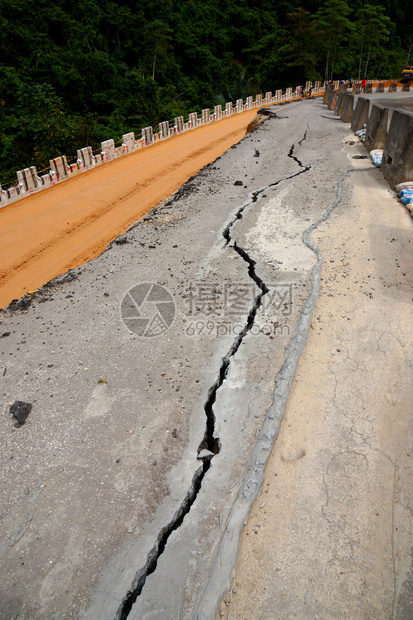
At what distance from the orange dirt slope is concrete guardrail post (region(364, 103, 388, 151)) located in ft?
17.0

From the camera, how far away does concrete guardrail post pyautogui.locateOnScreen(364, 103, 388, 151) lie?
905cm

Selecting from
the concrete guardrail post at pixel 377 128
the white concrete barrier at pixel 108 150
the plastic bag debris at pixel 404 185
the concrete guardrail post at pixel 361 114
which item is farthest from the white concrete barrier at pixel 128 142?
the plastic bag debris at pixel 404 185

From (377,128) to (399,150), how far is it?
2.54 meters

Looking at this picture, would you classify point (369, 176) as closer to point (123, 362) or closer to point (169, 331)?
point (169, 331)

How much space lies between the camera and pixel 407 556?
7.49ft

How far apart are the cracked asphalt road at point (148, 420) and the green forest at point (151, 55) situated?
56.3ft

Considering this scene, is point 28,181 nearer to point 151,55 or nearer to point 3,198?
point 3,198

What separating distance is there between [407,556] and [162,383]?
7.24 feet

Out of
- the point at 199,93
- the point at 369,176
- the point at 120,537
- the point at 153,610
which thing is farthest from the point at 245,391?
the point at 199,93

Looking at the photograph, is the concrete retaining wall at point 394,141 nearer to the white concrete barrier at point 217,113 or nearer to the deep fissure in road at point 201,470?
the deep fissure in road at point 201,470

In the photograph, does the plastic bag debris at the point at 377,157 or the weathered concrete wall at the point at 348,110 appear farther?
the weathered concrete wall at the point at 348,110

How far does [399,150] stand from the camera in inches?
287

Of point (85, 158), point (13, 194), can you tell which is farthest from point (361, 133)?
point (13, 194)

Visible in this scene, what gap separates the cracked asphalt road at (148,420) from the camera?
2.19 m
